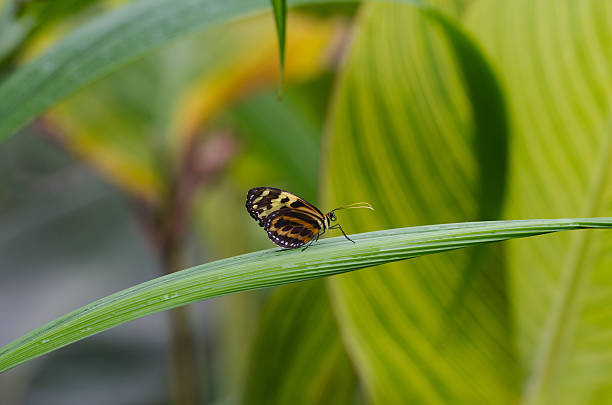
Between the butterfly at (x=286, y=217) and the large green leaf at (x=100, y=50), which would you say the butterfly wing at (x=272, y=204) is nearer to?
the butterfly at (x=286, y=217)

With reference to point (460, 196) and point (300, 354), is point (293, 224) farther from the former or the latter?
point (300, 354)

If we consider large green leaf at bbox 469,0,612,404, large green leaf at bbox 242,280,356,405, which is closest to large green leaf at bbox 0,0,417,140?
large green leaf at bbox 469,0,612,404

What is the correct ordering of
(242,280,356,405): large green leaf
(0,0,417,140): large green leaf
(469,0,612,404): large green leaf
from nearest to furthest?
(0,0,417,140): large green leaf
(469,0,612,404): large green leaf
(242,280,356,405): large green leaf

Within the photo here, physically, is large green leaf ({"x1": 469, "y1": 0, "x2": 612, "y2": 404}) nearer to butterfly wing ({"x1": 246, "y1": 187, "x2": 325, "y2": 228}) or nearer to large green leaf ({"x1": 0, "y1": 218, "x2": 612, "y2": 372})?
butterfly wing ({"x1": 246, "y1": 187, "x2": 325, "y2": 228})

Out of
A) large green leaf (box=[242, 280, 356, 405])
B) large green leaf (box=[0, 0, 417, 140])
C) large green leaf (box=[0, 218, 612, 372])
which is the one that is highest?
large green leaf (box=[0, 0, 417, 140])

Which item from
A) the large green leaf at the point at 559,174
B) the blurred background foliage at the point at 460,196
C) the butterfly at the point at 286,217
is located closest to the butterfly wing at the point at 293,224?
the butterfly at the point at 286,217

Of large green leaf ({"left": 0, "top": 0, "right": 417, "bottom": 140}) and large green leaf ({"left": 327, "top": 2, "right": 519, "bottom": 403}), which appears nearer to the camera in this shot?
large green leaf ({"left": 0, "top": 0, "right": 417, "bottom": 140})

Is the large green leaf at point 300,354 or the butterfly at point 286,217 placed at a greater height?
the large green leaf at point 300,354
